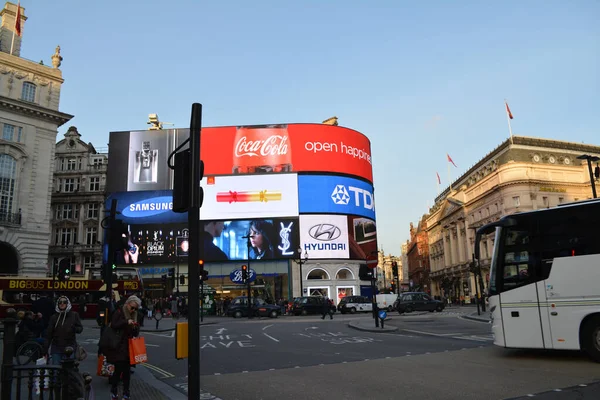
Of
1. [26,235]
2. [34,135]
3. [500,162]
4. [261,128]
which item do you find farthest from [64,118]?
[500,162]

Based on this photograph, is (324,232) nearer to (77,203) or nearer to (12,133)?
(12,133)

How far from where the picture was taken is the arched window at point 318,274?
190 feet

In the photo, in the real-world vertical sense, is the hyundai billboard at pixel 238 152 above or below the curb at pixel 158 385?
above

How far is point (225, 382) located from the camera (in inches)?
368

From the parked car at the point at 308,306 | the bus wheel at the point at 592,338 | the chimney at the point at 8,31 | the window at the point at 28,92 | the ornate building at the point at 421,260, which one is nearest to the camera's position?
the bus wheel at the point at 592,338

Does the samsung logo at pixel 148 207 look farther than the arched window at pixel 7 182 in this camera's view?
Yes

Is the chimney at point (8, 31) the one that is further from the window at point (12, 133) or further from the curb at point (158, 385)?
the curb at point (158, 385)

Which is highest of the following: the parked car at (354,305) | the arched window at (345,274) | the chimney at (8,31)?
the chimney at (8,31)

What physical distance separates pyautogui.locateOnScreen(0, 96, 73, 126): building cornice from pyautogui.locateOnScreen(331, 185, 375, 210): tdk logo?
31028 millimetres

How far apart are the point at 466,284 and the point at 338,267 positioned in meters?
39.7

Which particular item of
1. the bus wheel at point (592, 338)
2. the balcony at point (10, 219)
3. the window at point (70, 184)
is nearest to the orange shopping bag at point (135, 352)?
the bus wheel at point (592, 338)

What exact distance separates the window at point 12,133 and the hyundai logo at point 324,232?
1253 inches

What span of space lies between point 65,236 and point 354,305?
41841mm

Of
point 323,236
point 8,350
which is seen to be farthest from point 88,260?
point 8,350
